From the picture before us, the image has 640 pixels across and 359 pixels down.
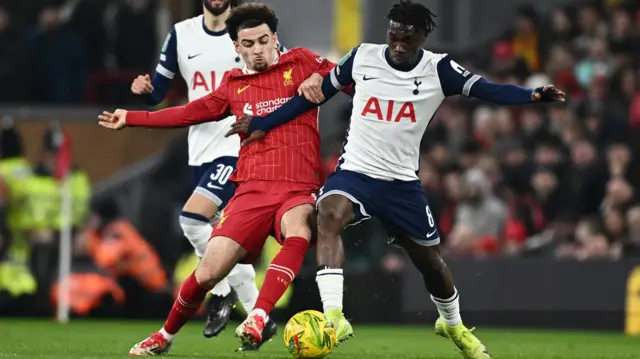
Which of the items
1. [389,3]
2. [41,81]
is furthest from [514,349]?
[41,81]

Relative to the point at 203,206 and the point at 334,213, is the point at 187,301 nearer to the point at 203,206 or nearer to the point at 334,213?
the point at 334,213

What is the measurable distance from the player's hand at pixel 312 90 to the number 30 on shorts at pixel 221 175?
1.85 meters

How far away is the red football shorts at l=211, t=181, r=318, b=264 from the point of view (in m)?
9.74

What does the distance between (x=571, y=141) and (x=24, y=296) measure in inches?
273

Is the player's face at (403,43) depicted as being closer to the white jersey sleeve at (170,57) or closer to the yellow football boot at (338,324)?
the yellow football boot at (338,324)

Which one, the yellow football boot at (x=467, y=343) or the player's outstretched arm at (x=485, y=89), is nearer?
the player's outstretched arm at (x=485, y=89)

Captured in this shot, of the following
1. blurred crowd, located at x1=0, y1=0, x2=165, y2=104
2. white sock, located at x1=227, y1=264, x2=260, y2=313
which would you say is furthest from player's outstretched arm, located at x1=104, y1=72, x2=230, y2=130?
blurred crowd, located at x1=0, y1=0, x2=165, y2=104

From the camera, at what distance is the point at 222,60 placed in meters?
11.8

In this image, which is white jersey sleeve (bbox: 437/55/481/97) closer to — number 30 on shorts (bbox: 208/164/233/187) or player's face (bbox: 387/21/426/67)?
player's face (bbox: 387/21/426/67)

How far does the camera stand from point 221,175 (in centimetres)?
1166

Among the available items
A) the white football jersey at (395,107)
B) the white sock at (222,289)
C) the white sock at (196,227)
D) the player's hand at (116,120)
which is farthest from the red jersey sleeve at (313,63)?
the white sock at (222,289)

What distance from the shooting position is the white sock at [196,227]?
1163 centimetres

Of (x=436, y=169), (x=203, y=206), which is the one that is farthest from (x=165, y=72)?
(x=436, y=169)

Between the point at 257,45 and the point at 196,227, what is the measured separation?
2.15m
